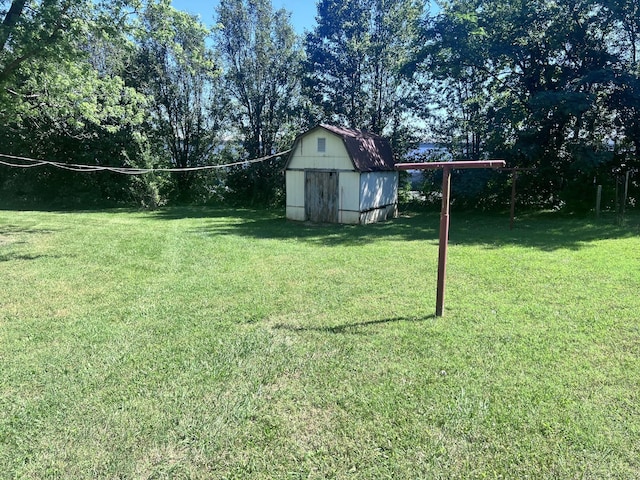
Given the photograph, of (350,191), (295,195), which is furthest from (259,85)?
(350,191)

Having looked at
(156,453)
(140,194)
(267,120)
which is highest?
(267,120)

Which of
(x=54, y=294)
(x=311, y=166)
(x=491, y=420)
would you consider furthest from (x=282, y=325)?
(x=311, y=166)

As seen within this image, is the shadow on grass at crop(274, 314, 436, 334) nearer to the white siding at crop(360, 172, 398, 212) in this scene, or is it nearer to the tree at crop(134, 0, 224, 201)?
the white siding at crop(360, 172, 398, 212)

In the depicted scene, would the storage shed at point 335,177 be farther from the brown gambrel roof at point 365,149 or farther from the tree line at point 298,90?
the tree line at point 298,90

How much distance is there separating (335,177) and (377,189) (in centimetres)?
174

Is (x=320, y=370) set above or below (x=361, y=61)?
below

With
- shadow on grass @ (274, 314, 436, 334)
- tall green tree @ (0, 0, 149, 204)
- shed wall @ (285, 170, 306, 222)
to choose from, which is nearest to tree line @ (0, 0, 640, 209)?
tall green tree @ (0, 0, 149, 204)

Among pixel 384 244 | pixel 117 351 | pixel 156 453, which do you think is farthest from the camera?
pixel 384 244

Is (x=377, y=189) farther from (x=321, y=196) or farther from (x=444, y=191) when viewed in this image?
(x=444, y=191)

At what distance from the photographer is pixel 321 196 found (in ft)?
46.3

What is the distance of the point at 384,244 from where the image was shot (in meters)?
9.75

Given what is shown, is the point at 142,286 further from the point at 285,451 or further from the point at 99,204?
the point at 99,204

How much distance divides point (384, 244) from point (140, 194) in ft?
46.8

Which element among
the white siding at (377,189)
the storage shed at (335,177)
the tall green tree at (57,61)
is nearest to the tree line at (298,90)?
the tall green tree at (57,61)
